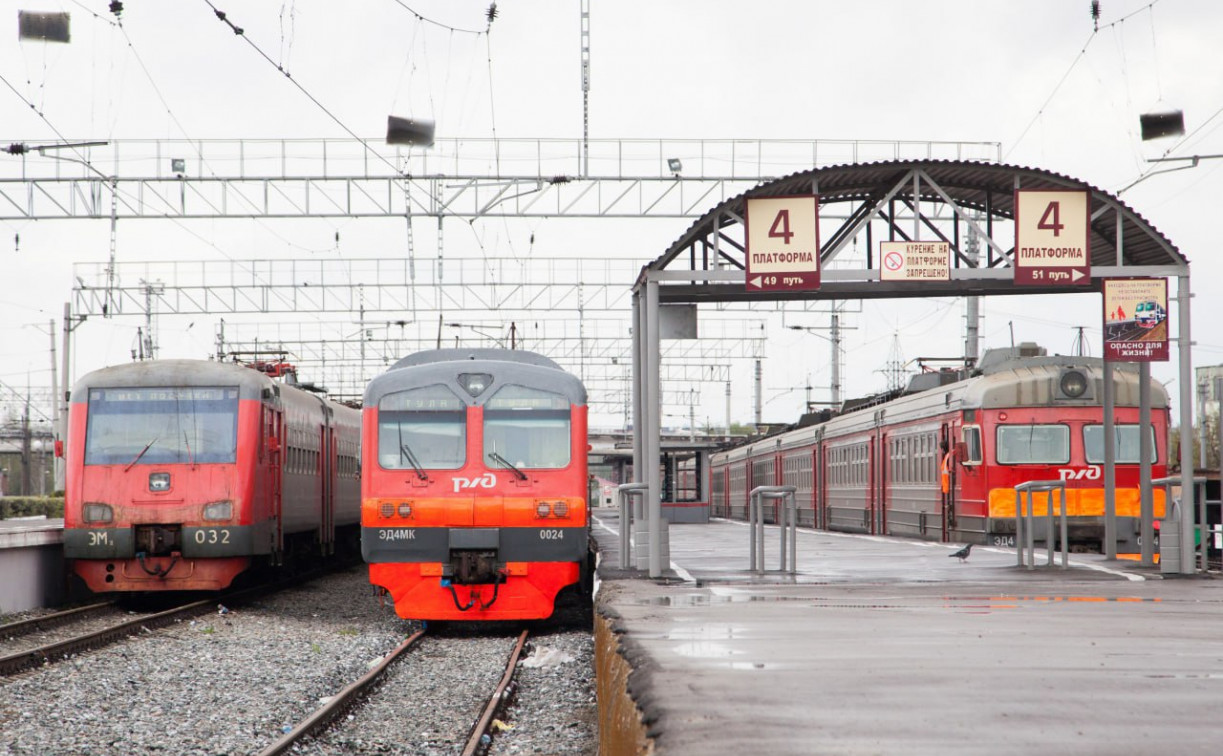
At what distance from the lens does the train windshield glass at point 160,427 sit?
1717cm

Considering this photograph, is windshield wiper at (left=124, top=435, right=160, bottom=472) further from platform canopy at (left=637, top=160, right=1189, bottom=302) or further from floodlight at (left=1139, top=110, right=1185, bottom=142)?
floodlight at (left=1139, top=110, right=1185, bottom=142)

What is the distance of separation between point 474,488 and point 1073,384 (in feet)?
37.7

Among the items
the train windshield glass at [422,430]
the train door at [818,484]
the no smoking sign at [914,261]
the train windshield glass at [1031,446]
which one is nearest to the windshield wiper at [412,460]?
the train windshield glass at [422,430]

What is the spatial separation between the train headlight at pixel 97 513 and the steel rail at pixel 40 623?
1074mm

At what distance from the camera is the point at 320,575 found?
25141mm

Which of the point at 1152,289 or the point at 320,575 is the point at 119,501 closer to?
the point at 320,575

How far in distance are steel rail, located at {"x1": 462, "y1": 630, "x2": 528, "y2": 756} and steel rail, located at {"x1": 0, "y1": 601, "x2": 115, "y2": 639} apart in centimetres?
497

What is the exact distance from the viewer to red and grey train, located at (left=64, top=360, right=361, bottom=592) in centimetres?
1695

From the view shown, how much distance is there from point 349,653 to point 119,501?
519cm

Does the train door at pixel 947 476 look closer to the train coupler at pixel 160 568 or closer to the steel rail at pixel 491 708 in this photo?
the steel rail at pixel 491 708

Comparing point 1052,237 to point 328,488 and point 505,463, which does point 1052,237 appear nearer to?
point 505,463

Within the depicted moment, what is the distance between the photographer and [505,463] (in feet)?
48.8

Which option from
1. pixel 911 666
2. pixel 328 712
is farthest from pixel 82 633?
pixel 911 666

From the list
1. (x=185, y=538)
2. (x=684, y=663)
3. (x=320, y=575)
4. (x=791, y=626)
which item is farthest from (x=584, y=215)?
(x=684, y=663)
